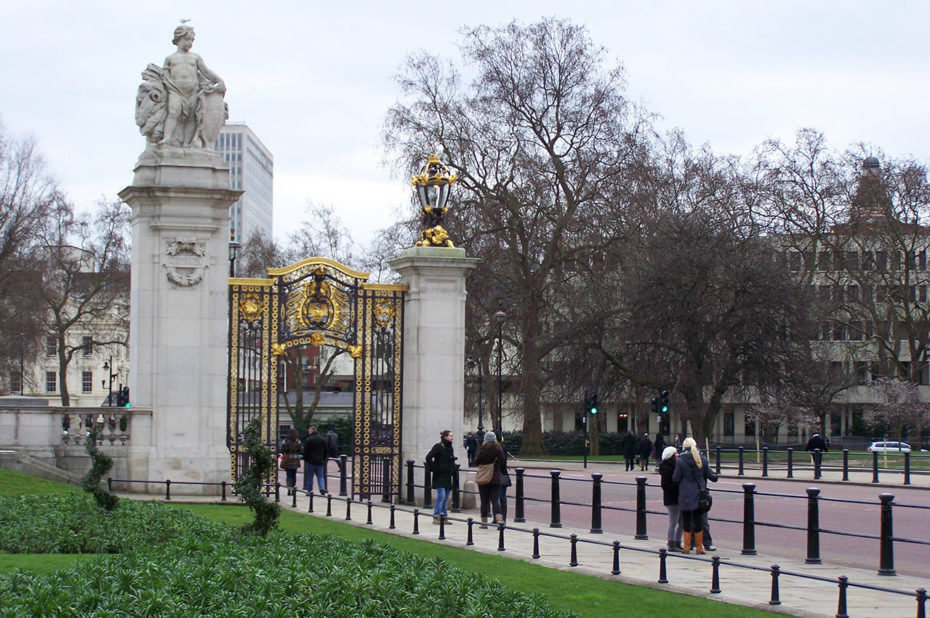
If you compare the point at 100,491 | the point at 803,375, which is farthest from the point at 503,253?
the point at 100,491

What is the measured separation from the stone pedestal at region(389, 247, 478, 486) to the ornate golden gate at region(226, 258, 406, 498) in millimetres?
333

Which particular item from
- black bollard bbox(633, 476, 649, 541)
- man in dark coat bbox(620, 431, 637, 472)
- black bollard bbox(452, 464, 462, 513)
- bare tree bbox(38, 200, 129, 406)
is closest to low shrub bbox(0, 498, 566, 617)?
black bollard bbox(633, 476, 649, 541)

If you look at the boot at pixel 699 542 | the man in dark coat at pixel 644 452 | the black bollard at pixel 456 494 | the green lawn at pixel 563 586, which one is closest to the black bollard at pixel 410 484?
the black bollard at pixel 456 494

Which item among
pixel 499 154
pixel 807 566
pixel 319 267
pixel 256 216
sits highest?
pixel 256 216

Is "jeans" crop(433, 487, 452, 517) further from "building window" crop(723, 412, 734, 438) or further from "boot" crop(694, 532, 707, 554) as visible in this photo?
"building window" crop(723, 412, 734, 438)

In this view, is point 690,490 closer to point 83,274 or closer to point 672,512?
point 672,512

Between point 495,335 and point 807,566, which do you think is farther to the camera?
point 495,335

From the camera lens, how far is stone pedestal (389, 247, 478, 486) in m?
22.2

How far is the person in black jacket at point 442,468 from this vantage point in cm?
1883

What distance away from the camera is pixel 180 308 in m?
21.4

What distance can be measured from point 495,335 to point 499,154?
6734 millimetres

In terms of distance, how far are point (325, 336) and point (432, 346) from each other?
71.6 inches

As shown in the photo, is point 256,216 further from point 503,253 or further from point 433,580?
point 433,580

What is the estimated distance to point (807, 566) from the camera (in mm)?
14859
